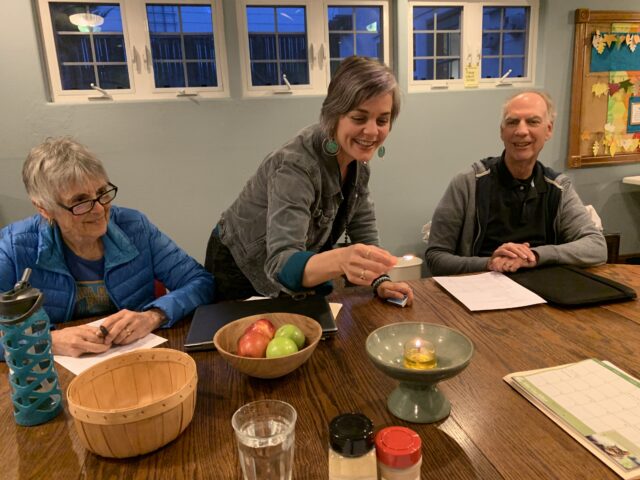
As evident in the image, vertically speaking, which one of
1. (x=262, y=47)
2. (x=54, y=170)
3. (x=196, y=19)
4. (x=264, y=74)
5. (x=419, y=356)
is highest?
(x=196, y=19)

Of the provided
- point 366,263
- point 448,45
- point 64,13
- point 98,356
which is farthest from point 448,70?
point 98,356

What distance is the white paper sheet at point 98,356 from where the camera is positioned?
107cm

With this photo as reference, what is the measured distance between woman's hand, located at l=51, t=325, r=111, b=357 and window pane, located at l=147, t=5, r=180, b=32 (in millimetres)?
2313

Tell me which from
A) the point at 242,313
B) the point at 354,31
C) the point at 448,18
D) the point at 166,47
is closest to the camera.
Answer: the point at 242,313

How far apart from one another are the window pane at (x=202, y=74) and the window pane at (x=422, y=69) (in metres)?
1.36

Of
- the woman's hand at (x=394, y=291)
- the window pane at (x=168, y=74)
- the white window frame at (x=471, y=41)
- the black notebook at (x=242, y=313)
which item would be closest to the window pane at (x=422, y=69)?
the white window frame at (x=471, y=41)

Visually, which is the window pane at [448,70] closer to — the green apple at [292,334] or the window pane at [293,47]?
the window pane at [293,47]

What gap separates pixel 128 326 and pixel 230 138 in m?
1.98

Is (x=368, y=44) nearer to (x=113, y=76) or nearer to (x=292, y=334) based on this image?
(x=113, y=76)

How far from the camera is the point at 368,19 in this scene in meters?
3.13

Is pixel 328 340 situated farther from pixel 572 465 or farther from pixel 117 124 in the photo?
pixel 117 124

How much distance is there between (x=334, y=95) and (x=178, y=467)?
1.04m

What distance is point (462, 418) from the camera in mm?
834

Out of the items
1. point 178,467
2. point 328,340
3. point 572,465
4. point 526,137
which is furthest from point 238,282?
point 526,137
